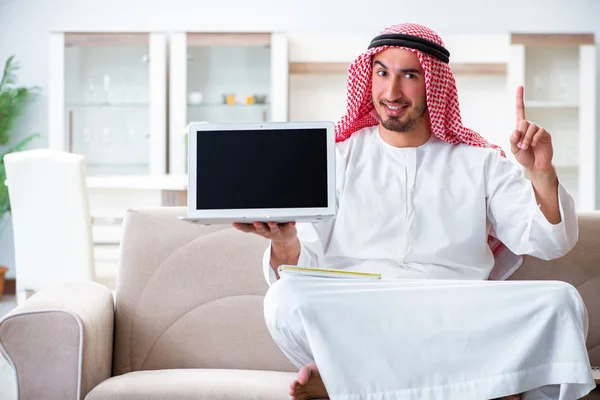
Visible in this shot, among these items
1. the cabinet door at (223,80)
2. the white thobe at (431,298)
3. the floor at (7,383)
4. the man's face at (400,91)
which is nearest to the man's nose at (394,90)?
the man's face at (400,91)

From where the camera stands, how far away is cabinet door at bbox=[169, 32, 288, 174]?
18.7 ft

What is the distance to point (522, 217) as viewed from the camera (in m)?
2.16

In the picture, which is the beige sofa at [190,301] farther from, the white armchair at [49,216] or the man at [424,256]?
the white armchair at [49,216]

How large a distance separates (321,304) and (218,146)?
18.7 inches

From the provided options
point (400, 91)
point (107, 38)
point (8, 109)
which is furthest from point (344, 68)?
point (400, 91)

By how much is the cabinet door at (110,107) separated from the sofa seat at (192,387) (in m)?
3.73

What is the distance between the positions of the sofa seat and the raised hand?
0.84 m

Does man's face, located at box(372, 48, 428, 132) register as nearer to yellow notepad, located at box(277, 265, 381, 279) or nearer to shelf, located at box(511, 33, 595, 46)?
yellow notepad, located at box(277, 265, 381, 279)

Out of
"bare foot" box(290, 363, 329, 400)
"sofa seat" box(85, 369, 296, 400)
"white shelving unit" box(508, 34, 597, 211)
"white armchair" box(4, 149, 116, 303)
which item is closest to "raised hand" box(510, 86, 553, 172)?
"bare foot" box(290, 363, 329, 400)

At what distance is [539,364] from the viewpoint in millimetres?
1768

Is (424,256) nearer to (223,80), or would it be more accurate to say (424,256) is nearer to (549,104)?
(549,104)

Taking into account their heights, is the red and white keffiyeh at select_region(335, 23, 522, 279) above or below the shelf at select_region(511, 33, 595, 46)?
below

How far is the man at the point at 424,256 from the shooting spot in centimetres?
178

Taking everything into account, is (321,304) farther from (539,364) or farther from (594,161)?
(594,161)
